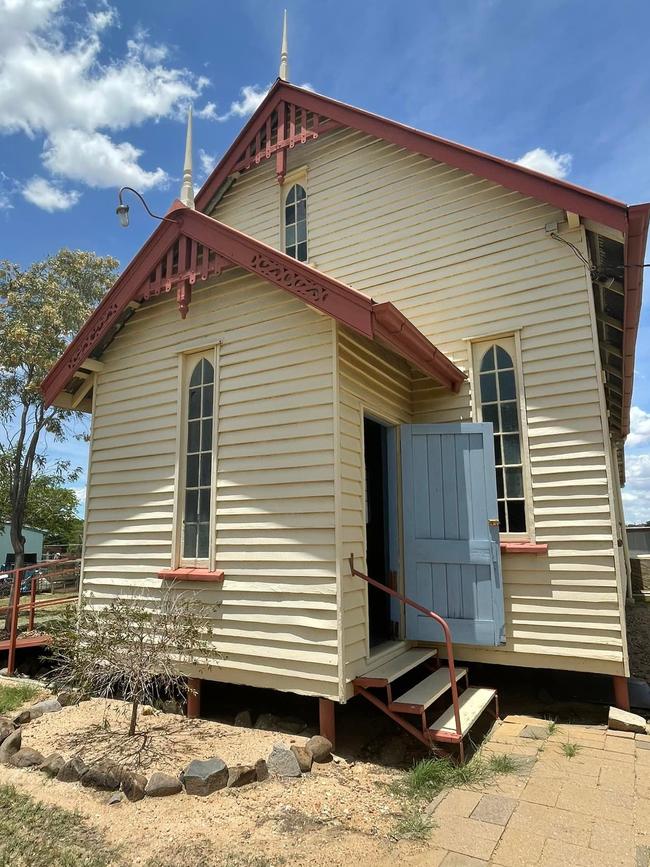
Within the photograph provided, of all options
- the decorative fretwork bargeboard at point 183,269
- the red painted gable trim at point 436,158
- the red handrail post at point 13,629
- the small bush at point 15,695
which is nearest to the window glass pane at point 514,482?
the red painted gable trim at point 436,158

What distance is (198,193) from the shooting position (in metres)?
9.13

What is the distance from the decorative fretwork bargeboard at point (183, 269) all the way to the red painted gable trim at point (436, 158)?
341 cm

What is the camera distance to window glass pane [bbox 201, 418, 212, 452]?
5.98 metres

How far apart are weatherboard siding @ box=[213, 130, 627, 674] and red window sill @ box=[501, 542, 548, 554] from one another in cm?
9

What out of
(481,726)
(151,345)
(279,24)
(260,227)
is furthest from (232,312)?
(279,24)

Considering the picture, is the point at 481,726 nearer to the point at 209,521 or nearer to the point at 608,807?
the point at 608,807

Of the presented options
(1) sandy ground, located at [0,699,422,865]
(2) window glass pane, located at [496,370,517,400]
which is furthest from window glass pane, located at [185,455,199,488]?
(2) window glass pane, located at [496,370,517,400]

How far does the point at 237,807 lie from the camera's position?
3631mm

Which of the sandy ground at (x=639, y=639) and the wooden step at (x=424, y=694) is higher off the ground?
the wooden step at (x=424, y=694)

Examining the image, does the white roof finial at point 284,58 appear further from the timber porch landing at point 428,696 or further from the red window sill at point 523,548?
the timber porch landing at point 428,696

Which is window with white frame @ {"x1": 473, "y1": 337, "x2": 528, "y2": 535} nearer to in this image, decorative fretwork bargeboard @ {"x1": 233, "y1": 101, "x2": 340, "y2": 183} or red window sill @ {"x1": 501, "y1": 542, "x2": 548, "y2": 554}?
red window sill @ {"x1": 501, "y1": 542, "x2": 548, "y2": 554}

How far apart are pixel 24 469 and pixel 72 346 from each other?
11.8 meters

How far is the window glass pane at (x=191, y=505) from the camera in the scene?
5918 millimetres

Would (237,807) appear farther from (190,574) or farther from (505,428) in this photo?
(505,428)
